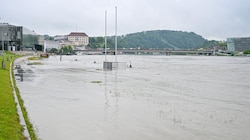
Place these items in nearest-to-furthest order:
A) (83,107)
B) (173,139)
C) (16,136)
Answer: (16,136)
(173,139)
(83,107)

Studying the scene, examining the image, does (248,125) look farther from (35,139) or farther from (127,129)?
(35,139)

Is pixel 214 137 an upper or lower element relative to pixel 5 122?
lower

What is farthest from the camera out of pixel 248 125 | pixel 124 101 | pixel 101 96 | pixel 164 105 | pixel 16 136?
pixel 101 96

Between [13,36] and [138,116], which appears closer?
[138,116]

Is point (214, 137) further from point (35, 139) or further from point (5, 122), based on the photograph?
point (5, 122)

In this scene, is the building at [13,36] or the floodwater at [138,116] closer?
the floodwater at [138,116]

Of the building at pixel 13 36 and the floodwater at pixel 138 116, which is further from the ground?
the building at pixel 13 36

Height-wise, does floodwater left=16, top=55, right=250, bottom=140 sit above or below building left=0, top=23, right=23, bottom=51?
below

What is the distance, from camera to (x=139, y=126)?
13.4 m

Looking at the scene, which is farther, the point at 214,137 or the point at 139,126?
the point at 139,126

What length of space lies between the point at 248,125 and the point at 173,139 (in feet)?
14.3

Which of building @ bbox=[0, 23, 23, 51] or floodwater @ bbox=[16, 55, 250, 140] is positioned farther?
building @ bbox=[0, 23, 23, 51]

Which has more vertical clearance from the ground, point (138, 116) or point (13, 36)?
point (13, 36)

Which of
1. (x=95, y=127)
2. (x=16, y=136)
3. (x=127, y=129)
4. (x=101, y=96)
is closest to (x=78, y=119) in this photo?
(x=95, y=127)
